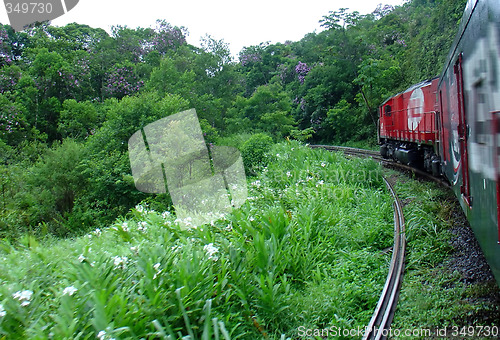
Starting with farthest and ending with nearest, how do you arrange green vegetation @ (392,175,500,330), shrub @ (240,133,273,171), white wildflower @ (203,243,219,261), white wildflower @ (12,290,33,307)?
shrub @ (240,133,273,171) < white wildflower @ (203,243,219,261) < green vegetation @ (392,175,500,330) < white wildflower @ (12,290,33,307)

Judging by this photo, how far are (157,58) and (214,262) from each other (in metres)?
32.3

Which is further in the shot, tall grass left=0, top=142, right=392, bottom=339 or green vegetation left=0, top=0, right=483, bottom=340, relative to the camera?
green vegetation left=0, top=0, right=483, bottom=340

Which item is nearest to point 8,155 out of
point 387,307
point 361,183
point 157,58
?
point 157,58

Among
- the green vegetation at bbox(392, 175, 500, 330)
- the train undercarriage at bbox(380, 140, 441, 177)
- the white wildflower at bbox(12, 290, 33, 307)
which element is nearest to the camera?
the white wildflower at bbox(12, 290, 33, 307)

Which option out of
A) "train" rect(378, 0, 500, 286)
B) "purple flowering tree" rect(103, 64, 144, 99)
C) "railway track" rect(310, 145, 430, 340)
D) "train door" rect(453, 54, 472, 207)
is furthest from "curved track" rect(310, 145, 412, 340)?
"purple flowering tree" rect(103, 64, 144, 99)

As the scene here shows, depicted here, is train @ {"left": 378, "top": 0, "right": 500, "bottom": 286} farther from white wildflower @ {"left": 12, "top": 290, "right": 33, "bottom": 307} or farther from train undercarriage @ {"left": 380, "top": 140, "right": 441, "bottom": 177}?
train undercarriage @ {"left": 380, "top": 140, "right": 441, "bottom": 177}

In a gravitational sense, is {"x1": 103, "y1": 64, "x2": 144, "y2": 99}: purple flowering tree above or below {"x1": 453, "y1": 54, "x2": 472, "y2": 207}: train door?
above

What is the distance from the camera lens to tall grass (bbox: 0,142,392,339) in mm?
3662

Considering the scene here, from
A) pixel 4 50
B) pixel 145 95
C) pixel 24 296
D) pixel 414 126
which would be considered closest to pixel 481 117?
pixel 24 296

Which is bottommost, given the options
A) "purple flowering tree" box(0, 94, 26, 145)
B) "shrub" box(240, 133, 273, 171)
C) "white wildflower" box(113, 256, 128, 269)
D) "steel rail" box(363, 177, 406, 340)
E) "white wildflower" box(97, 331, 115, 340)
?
"steel rail" box(363, 177, 406, 340)

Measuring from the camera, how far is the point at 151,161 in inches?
455

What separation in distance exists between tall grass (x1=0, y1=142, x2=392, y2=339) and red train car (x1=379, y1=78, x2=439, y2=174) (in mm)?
3452

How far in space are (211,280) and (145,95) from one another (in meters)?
11.8

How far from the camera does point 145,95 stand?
48.4 feet
